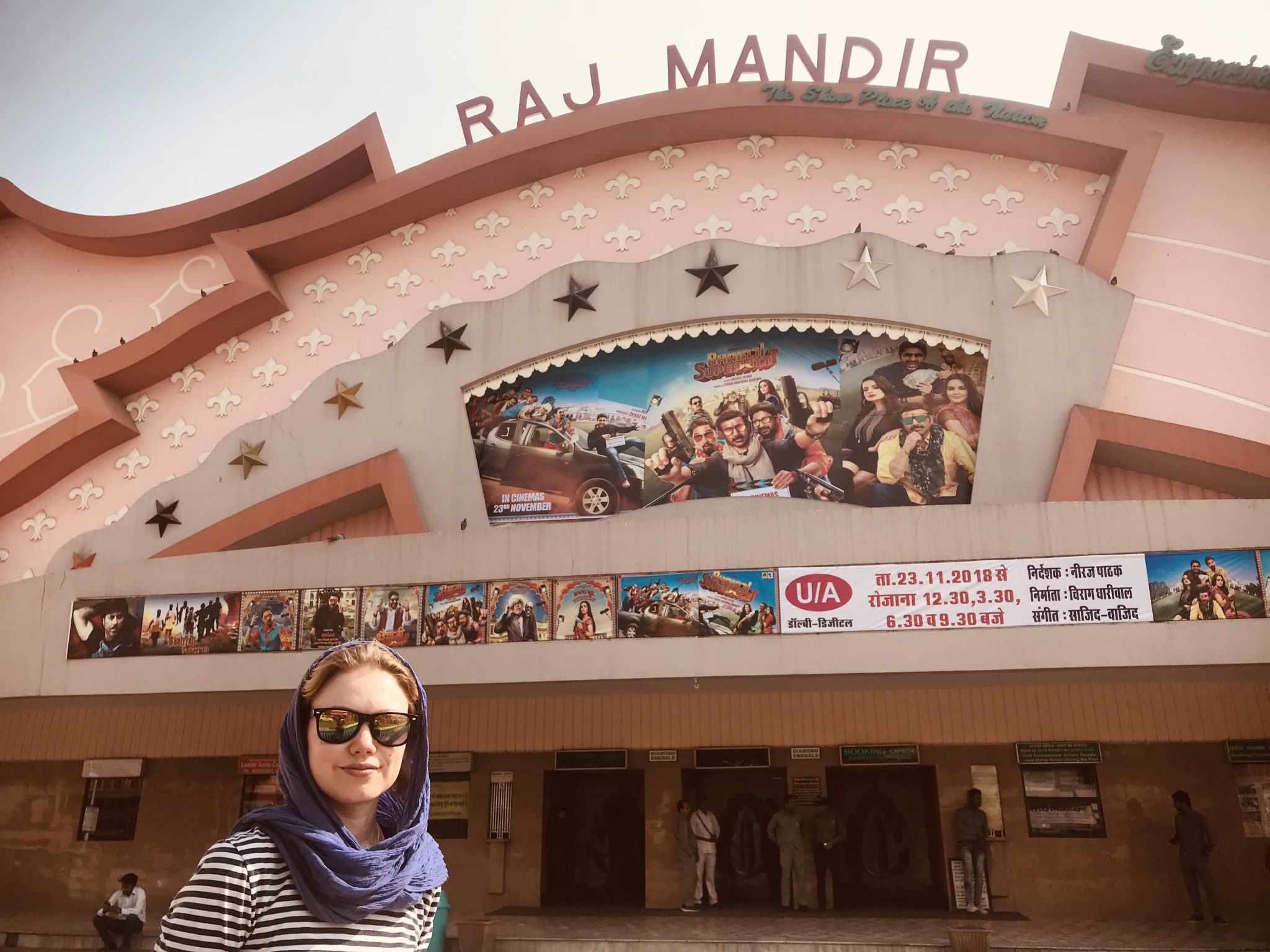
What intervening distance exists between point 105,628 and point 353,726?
483 inches

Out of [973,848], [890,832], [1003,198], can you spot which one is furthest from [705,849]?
[1003,198]

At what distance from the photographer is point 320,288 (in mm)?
17422

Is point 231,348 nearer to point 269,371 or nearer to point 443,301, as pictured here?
point 269,371

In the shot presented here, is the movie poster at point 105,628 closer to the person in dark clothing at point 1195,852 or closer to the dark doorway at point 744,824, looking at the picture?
the dark doorway at point 744,824

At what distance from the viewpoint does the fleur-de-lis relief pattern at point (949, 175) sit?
15602mm

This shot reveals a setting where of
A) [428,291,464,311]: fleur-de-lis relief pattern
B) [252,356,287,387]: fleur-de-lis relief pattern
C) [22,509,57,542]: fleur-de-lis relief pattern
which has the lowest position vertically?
[22,509,57,542]: fleur-de-lis relief pattern

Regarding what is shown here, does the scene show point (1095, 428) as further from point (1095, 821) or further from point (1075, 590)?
point (1095, 821)

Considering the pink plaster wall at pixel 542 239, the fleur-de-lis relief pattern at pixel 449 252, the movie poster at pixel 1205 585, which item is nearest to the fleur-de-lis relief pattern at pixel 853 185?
the pink plaster wall at pixel 542 239

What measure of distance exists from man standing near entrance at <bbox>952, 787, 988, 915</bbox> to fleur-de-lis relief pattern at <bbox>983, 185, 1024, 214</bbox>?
8722mm

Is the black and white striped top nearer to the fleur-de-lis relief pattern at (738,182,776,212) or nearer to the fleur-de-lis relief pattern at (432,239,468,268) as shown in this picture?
the fleur-de-lis relief pattern at (738,182,776,212)

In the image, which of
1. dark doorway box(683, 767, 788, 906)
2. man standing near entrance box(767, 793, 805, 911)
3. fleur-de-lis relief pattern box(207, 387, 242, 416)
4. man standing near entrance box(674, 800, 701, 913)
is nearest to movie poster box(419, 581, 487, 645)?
man standing near entrance box(674, 800, 701, 913)

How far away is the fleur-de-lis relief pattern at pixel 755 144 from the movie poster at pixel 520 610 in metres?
8.61

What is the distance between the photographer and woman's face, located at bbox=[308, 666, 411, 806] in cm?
252

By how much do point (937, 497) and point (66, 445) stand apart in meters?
14.3
